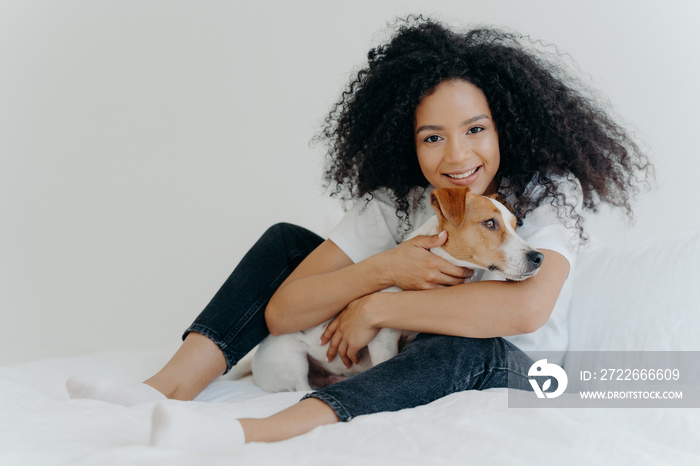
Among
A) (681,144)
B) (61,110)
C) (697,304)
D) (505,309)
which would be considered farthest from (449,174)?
(61,110)

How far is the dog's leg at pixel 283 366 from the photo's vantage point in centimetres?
206

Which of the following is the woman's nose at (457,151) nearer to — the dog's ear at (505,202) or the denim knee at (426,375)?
the dog's ear at (505,202)

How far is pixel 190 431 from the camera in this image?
119 centimetres

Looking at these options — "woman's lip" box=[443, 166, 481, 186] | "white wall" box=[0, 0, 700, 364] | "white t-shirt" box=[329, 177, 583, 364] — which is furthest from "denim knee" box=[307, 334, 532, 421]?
"white wall" box=[0, 0, 700, 364]

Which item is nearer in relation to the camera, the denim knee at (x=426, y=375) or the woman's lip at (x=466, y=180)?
the denim knee at (x=426, y=375)

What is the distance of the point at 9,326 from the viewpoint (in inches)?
155

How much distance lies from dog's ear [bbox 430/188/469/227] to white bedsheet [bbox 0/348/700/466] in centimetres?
49

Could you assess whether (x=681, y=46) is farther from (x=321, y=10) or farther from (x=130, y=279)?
(x=130, y=279)

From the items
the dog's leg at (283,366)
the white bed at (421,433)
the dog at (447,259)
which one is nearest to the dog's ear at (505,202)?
the dog at (447,259)

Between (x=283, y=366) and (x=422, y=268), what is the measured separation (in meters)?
0.54

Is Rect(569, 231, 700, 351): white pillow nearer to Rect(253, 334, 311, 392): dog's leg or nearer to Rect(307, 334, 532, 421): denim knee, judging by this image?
Rect(307, 334, 532, 421): denim knee

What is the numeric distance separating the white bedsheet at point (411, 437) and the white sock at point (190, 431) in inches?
1.2

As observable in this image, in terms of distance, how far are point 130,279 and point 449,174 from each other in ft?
7.81

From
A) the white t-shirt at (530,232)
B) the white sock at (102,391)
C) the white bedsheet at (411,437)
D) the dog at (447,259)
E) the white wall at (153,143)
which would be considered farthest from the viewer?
the white wall at (153,143)
